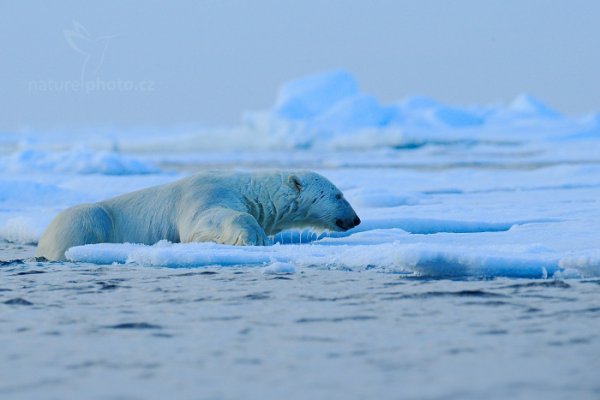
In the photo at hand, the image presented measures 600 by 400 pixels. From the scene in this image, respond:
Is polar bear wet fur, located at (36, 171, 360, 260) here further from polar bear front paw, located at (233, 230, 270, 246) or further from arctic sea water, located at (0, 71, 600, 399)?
arctic sea water, located at (0, 71, 600, 399)

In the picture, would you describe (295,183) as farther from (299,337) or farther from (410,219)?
(299,337)

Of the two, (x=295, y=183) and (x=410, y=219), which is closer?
(x=295, y=183)

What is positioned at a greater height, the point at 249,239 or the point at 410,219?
the point at 410,219

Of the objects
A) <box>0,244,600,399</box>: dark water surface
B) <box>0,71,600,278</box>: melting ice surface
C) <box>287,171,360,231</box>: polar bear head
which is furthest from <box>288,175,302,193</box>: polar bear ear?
<box>0,244,600,399</box>: dark water surface

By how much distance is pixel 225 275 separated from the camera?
4.52 metres

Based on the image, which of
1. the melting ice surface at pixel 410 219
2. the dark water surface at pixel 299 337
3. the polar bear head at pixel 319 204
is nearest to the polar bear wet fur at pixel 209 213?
the polar bear head at pixel 319 204

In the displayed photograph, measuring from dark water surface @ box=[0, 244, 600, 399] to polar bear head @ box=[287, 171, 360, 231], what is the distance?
167cm

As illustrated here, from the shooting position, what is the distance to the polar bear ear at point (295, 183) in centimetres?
610

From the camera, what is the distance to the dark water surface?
96.5 inches

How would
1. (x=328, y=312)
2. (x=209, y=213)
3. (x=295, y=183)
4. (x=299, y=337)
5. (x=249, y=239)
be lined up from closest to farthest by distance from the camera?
(x=299, y=337) < (x=328, y=312) < (x=249, y=239) < (x=209, y=213) < (x=295, y=183)

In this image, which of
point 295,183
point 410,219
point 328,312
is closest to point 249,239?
point 295,183

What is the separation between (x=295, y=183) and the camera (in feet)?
20.0

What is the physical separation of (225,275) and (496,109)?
48.5 m

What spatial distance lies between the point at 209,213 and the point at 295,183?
2.52 feet
